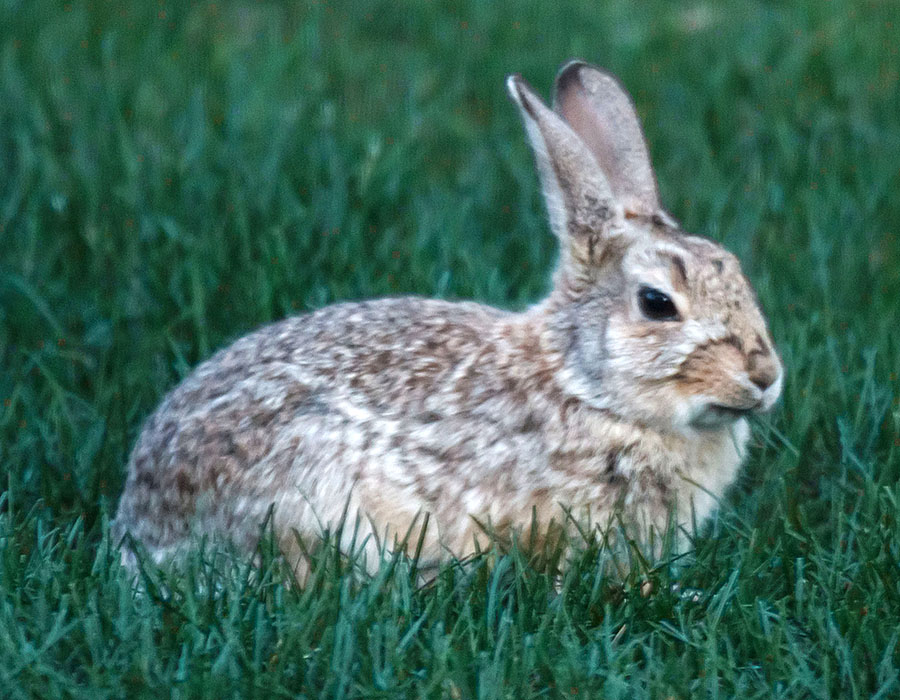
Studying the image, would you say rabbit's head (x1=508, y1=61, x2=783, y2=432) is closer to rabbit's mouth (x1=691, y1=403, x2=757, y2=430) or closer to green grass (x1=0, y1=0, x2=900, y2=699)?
rabbit's mouth (x1=691, y1=403, x2=757, y2=430)

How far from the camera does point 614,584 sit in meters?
3.31

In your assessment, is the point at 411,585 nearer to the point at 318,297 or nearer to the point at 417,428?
the point at 417,428

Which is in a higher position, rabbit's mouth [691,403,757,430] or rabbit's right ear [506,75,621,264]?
rabbit's right ear [506,75,621,264]

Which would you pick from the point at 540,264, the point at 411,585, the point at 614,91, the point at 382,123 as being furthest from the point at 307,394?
the point at 382,123

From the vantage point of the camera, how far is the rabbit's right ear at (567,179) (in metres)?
3.59

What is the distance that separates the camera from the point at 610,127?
13.0 feet

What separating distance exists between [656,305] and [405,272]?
1495 millimetres

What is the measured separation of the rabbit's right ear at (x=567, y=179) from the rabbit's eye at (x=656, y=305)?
216 millimetres

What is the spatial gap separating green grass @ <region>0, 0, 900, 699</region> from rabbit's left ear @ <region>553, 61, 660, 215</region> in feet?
2.44

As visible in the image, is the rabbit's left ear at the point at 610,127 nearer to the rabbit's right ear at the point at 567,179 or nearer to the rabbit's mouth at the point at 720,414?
the rabbit's right ear at the point at 567,179

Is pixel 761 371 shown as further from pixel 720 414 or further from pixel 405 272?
pixel 405 272

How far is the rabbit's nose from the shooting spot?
3.39 metres

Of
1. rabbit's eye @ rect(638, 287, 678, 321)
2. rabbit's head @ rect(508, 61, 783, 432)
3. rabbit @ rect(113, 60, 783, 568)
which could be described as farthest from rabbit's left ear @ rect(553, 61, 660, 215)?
rabbit's eye @ rect(638, 287, 678, 321)

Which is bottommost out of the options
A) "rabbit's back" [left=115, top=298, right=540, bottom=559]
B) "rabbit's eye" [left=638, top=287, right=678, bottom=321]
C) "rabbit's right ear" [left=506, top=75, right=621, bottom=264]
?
"rabbit's back" [left=115, top=298, right=540, bottom=559]
